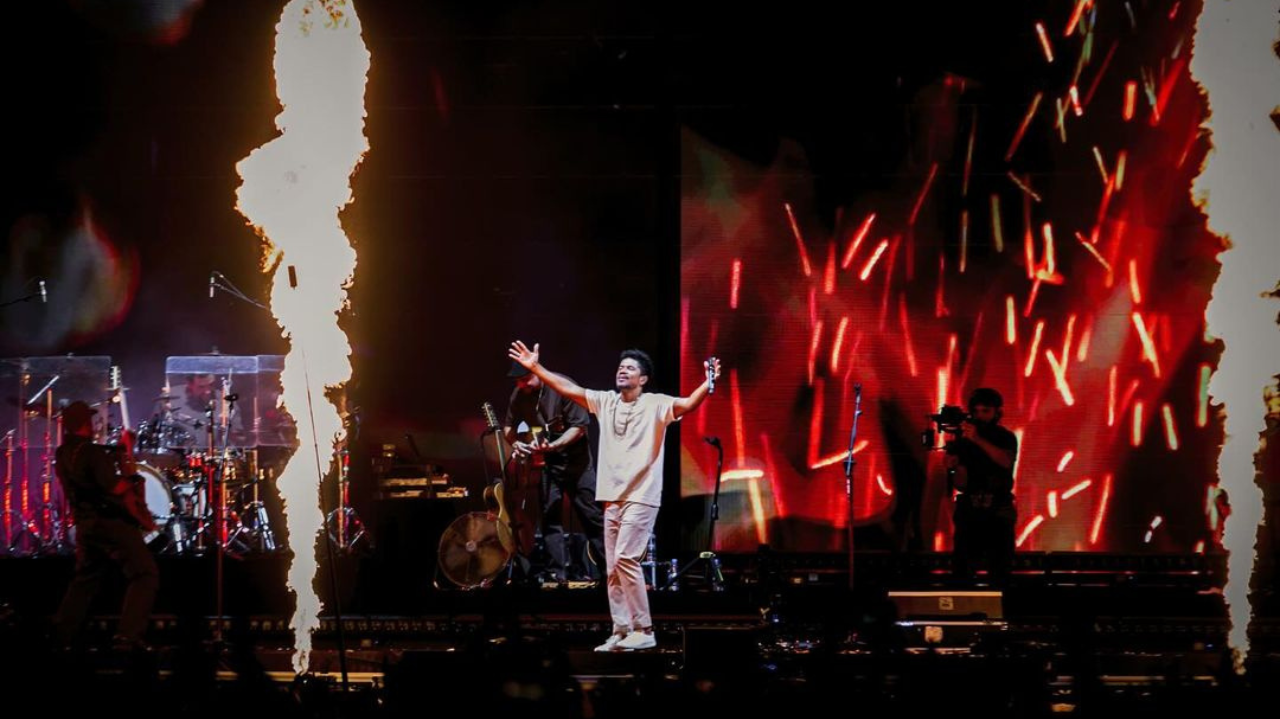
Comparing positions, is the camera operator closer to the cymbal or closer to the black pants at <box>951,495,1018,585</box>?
the black pants at <box>951,495,1018,585</box>

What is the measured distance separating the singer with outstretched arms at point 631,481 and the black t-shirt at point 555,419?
96.2 inches

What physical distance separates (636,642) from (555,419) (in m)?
3.28

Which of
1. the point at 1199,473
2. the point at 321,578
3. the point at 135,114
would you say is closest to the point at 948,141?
the point at 1199,473

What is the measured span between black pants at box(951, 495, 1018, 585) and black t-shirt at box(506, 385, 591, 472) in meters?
3.25

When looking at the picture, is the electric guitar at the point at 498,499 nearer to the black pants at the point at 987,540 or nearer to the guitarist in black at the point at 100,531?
the guitarist in black at the point at 100,531

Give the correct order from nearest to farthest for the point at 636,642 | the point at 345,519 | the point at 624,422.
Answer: the point at 636,642 < the point at 624,422 < the point at 345,519

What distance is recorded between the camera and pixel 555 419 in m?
9.75

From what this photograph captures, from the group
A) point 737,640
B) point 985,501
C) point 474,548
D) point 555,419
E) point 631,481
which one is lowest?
point 737,640

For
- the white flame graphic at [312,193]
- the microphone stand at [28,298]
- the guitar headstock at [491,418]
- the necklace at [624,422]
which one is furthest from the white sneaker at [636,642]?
the microphone stand at [28,298]

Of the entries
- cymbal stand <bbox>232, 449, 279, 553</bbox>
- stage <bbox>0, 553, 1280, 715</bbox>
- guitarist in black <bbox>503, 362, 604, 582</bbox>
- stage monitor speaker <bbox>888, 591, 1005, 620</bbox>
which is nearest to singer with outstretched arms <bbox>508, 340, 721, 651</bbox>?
stage <bbox>0, 553, 1280, 715</bbox>

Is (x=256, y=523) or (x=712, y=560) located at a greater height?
(x=256, y=523)

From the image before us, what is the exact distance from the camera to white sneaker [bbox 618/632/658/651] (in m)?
6.72

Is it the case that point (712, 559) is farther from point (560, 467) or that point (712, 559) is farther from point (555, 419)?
point (555, 419)

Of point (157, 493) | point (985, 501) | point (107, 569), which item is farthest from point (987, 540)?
point (157, 493)
